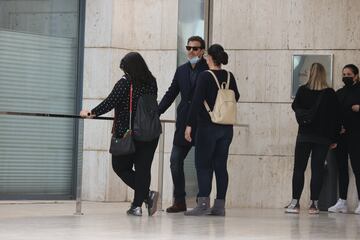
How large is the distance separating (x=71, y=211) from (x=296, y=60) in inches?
157

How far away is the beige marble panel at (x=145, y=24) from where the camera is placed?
1593cm

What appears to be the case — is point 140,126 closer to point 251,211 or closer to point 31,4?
point 251,211

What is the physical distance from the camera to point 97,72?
15.8 meters

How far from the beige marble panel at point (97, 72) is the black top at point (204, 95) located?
331 cm

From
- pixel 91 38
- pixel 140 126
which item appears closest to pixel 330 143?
pixel 140 126

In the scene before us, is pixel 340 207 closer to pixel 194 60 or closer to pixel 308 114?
pixel 308 114

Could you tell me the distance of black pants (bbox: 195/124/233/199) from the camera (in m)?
12.7

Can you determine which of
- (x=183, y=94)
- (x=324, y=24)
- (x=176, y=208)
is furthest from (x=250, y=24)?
(x=176, y=208)

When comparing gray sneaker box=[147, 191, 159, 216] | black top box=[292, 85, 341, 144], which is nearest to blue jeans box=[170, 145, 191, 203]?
gray sneaker box=[147, 191, 159, 216]

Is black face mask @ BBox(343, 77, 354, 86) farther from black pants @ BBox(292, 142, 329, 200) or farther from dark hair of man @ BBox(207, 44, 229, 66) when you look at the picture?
dark hair of man @ BBox(207, 44, 229, 66)

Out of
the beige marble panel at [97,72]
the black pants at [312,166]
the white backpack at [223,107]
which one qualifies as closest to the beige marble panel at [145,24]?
the beige marble panel at [97,72]

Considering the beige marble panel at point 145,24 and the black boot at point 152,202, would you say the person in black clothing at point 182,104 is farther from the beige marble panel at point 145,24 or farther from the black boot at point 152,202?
the beige marble panel at point 145,24

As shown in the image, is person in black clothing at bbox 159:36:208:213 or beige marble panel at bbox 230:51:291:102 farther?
beige marble panel at bbox 230:51:291:102

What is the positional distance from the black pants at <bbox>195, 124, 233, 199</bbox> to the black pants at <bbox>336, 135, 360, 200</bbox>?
2.30 m
